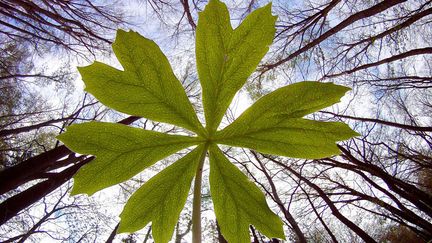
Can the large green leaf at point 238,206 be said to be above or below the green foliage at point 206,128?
below

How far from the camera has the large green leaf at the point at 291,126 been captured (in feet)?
2.37

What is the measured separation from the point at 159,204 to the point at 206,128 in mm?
214

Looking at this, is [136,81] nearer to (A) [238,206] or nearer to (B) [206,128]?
(B) [206,128]

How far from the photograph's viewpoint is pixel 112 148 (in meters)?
0.74

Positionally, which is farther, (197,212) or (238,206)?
(238,206)

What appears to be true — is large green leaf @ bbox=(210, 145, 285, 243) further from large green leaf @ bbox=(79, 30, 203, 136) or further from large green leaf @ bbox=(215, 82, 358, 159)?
large green leaf @ bbox=(79, 30, 203, 136)

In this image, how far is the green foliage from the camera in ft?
2.38

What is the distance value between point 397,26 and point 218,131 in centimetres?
320

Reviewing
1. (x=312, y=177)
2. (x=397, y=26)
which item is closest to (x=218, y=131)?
(x=312, y=177)

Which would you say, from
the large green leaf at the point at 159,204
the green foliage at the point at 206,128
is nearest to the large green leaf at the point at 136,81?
the green foliage at the point at 206,128

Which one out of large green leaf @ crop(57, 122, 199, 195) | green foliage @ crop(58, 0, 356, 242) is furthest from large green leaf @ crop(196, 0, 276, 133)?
large green leaf @ crop(57, 122, 199, 195)

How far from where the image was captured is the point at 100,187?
73 centimetres

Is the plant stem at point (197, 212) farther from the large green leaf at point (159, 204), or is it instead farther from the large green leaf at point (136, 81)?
the large green leaf at point (136, 81)

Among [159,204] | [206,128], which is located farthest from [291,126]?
[159,204]
